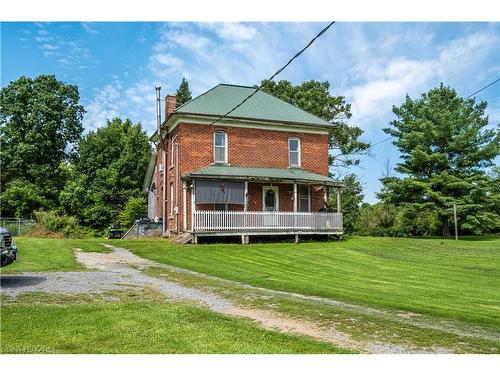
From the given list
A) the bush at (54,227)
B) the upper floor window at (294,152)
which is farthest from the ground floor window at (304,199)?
the bush at (54,227)

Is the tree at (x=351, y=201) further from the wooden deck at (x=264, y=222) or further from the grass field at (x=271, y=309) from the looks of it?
the grass field at (x=271, y=309)

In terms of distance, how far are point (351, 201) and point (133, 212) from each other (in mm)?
17798

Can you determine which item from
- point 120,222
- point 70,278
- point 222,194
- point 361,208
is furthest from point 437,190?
point 70,278

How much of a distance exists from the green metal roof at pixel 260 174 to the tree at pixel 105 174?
19.9 meters

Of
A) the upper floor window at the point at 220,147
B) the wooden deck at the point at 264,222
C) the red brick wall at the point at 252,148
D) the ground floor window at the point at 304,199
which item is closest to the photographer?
the wooden deck at the point at 264,222

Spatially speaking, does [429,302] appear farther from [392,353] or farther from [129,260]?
[129,260]

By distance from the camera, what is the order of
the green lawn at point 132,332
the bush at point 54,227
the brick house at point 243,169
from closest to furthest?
the green lawn at point 132,332 → the brick house at point 243,169 → the bush at point 54,227

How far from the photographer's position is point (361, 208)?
139 feet

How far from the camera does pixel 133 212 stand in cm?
3856

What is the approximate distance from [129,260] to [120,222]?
926 inches

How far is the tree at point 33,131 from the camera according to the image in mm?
42312

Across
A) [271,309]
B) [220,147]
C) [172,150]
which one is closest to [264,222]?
[220,147]

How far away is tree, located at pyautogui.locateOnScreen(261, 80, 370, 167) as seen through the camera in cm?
4016

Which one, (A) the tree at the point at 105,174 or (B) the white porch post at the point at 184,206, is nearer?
(B) the white porch post at the point at 184,206
